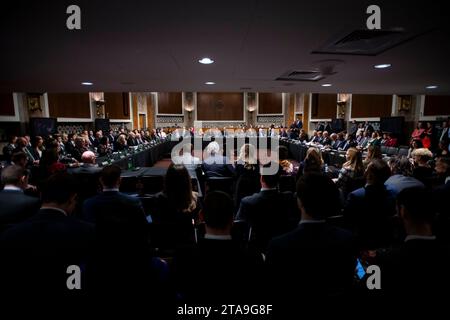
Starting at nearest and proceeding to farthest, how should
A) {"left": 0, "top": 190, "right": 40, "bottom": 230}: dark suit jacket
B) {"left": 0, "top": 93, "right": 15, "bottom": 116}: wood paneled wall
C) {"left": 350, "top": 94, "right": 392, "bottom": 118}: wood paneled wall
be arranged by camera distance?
{"left": 0, "top": 190, "right": 40, "bottom": 230}: dark suit jacket → {"left": 0, "top": 93, "right": 15, "bottom": 116}: wood paneled wall → {"left": 350, "top": 94, "right": 392, "bottom": 118}: wood paneled wall

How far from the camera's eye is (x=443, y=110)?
1082 cm

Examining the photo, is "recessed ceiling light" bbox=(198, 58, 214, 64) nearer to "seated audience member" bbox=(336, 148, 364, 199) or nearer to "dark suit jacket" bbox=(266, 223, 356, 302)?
"seated audience member" bbox=(336, 148, 364, 199)

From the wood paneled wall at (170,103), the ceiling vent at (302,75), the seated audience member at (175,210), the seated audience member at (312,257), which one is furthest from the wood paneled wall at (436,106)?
the wood paneled wall at (170,103)

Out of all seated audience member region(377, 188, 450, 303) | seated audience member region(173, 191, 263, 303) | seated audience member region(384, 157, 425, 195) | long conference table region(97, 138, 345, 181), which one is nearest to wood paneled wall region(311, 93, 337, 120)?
long conference table region(97, 138, 345, 181)

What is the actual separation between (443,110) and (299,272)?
42.3 ft

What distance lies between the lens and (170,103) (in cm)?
1933

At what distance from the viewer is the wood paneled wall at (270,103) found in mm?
19156

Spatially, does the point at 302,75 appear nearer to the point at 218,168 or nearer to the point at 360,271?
the point at 218,168

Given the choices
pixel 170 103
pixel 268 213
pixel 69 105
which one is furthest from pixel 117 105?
pixel 268 213

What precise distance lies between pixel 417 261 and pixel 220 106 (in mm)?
19152

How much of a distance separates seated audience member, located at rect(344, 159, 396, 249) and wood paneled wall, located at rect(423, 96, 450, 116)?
1061 cm

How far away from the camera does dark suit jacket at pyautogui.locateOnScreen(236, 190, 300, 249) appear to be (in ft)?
7.14

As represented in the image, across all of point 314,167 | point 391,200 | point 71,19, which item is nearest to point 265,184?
point 391,200

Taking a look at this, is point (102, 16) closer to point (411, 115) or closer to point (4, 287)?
point (4, 287)
